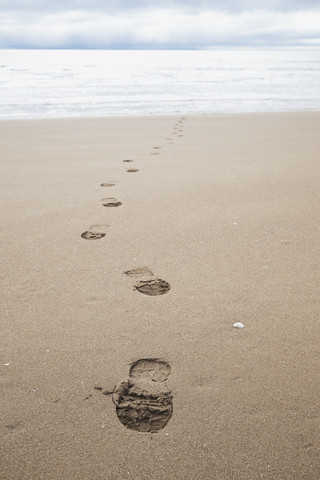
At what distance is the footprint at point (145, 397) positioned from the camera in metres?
1.30

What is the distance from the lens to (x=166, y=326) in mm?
1708

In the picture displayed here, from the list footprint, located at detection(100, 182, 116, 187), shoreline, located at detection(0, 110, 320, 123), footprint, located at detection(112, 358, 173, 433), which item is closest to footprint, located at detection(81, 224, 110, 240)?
footprint, located at detection(100, 182, 116, 187)

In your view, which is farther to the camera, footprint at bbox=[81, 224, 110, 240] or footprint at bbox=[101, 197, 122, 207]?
footprint at bbox=[101, 197, 122, 207]

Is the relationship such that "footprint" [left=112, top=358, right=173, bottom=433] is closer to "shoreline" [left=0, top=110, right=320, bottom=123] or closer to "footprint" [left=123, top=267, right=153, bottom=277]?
"footprint" [left=123, top=267, right=153, bottom=277]

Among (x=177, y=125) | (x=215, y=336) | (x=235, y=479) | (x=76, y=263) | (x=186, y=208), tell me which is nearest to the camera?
(x=235, y=479)

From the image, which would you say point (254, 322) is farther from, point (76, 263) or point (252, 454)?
point (76, 263)

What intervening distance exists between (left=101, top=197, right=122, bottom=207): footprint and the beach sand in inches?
2.8

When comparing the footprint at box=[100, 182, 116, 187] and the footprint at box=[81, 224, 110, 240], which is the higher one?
the footprint at box=[100, 182, 116, 187]

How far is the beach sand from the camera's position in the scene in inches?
47.6

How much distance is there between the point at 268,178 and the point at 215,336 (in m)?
2.46

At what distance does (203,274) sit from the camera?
2115 millimetres

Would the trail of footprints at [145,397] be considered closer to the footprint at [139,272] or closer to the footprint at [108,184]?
the footprint at [139,272]

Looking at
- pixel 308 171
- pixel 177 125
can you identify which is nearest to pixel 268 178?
pixel 308 171

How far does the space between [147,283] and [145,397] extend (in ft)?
2.40
